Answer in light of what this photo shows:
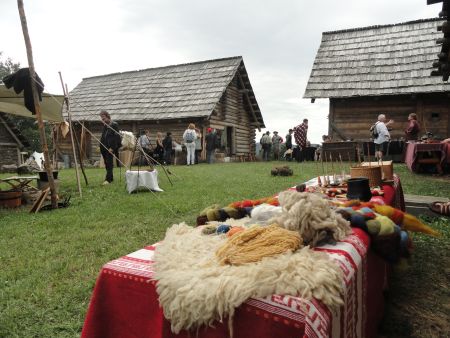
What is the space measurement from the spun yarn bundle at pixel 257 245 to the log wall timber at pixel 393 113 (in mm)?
14137

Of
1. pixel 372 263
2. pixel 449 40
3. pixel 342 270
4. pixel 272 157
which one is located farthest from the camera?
pixel 272 157

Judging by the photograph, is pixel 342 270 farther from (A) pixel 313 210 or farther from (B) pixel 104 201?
(B) pixel 104 201

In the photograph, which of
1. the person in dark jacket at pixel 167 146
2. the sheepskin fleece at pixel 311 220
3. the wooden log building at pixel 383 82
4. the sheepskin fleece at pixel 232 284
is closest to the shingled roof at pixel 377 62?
the wooden log building at pixel 383 82

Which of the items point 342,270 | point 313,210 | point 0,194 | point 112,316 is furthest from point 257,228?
point 0,194

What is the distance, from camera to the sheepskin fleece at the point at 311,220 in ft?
4.92

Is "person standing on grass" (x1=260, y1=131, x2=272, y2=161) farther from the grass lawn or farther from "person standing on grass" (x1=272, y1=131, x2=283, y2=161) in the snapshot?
the grass lawn

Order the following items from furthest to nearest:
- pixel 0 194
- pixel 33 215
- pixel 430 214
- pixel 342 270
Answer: pixel 0 194 → pixel 33 215 → pixel 430 214 → pixel 342 270

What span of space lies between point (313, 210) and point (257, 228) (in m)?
0.27

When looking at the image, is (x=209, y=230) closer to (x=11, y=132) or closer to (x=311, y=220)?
(x=311, y=220)

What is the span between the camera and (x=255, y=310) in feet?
3.59

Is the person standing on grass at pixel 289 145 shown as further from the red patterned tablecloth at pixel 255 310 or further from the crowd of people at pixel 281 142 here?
the red patterned tablecloth at pixel 255 310

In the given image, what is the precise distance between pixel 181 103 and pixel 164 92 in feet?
7.36

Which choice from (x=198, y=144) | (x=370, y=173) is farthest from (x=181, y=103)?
(x=370, y=173)

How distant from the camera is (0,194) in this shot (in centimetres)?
611
